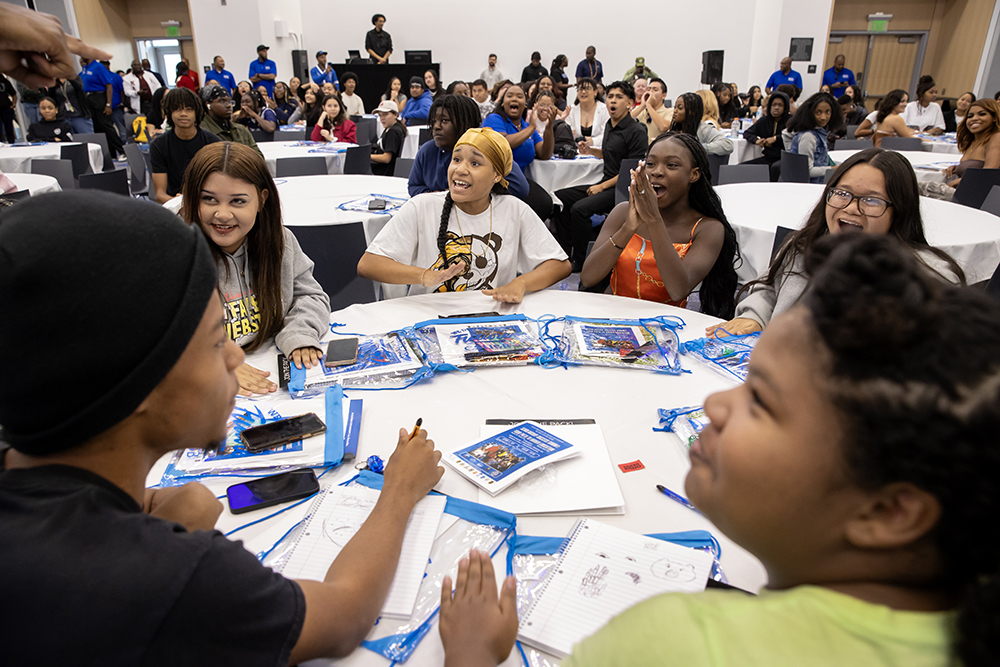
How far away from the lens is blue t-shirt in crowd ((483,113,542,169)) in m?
4.75

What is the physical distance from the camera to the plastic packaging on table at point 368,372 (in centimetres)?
145

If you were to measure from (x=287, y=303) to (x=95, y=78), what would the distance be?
1062 cm

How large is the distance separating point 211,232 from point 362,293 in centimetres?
105

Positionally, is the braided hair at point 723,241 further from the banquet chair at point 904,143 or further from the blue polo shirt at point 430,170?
the banquet chair at point 904,143

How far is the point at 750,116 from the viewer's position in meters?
Answer: 10.7

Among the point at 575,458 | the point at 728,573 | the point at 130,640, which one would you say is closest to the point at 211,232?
the point at 575,458

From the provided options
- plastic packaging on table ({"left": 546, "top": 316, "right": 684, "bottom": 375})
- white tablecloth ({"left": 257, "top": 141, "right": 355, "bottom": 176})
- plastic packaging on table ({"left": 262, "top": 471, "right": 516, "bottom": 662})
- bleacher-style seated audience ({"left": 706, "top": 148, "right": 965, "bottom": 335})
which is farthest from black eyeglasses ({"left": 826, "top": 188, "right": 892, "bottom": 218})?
white tablecloth ({"left": 257, "top": 141, "right": 355, "bottom": 176})

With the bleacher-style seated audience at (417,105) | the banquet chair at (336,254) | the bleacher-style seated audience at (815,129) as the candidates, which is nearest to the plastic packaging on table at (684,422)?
the banquet chair at (336,254)

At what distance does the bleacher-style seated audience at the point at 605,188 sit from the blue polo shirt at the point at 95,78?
876cm

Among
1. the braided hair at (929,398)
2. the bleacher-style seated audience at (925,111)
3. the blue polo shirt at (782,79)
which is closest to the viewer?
the braided hair at (929,398)

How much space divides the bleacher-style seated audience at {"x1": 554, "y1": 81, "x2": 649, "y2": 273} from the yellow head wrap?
2442mm

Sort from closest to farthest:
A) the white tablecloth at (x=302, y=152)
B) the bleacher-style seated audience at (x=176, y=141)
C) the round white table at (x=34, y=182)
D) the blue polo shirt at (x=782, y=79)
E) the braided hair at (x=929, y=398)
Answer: the braided hair at (x=929, y=398)
the round white table at (x=34, y=182)
the bleacher-style seated audience at (x=176, y=141)
the white tablecloth at (x=302, y=152)
the blue polo shirt at (x=782, y=79)

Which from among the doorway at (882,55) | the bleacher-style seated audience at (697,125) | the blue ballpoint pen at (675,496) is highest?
the doorway at (882,55)

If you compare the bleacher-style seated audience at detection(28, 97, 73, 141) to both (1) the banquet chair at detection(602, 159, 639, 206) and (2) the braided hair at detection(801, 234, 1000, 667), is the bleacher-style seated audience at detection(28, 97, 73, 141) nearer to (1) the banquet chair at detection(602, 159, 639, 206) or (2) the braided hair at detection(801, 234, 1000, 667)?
(1) the banquet chair at detection(602, 159, 639, 206)
